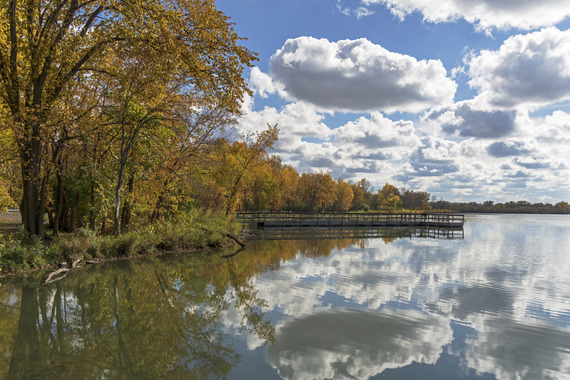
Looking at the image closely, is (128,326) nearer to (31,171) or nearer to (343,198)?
(31,171)

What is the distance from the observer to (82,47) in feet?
38.2

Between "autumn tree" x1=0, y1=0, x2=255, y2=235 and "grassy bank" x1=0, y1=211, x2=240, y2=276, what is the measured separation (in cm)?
227

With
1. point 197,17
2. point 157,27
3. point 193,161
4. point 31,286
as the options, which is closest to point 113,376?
point 31,286

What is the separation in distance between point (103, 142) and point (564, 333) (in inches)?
649

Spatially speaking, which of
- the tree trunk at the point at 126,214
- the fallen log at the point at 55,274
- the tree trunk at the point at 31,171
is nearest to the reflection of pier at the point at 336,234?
the tree trunk at the point at 126,214

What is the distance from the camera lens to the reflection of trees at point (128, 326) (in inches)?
224

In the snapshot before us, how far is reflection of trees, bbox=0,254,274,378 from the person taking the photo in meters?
5.68

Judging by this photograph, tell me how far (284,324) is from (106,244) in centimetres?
1036

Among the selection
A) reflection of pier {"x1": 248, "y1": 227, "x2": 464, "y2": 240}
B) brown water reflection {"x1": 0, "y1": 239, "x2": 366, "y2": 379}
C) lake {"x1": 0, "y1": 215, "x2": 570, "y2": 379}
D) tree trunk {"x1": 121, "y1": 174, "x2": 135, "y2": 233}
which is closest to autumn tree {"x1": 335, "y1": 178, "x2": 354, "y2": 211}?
reflection of pier {"x1": 248, "y1": 227, "x2": 464, "y2": 240}

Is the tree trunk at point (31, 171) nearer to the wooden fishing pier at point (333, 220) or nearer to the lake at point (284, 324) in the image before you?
the lake at point (284, 324)

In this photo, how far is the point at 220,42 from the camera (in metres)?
10.1

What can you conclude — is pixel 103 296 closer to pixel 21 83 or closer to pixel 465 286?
pixel 21 83

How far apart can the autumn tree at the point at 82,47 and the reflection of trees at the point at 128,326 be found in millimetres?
4755

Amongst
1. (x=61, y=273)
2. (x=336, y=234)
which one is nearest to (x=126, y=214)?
(x=61, y=273)
